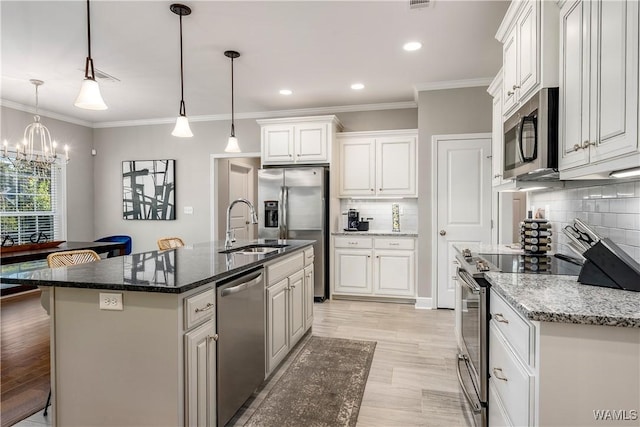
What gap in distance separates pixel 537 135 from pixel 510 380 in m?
1.22

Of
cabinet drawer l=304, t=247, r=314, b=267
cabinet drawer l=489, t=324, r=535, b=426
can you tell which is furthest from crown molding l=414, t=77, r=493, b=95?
cabinet drawer l=489, t=324, r=535, b=426

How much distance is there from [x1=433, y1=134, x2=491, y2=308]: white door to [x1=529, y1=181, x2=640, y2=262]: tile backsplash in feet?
4.92

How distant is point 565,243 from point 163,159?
5.69 m

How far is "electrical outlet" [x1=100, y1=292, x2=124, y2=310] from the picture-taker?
5.27 feet

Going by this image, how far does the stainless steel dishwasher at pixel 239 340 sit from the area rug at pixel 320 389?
187 mm

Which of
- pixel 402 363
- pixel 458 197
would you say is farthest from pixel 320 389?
pixel 458 197

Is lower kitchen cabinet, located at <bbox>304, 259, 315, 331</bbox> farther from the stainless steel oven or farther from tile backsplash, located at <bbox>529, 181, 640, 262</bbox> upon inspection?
tile backsplash, located at <bbox>529, 181, 640, 262</bbox>

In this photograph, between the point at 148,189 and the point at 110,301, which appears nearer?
the point at 110,301

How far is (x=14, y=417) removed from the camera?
2074 millimetres

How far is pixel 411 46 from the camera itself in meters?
3.24

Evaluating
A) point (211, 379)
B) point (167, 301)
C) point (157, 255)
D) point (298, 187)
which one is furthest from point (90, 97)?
point (298, 187)

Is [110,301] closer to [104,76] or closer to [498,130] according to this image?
[498,130]

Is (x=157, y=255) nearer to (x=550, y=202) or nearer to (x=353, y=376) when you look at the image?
(x=353, y=376)

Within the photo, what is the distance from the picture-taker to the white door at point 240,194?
6344 millimetres
